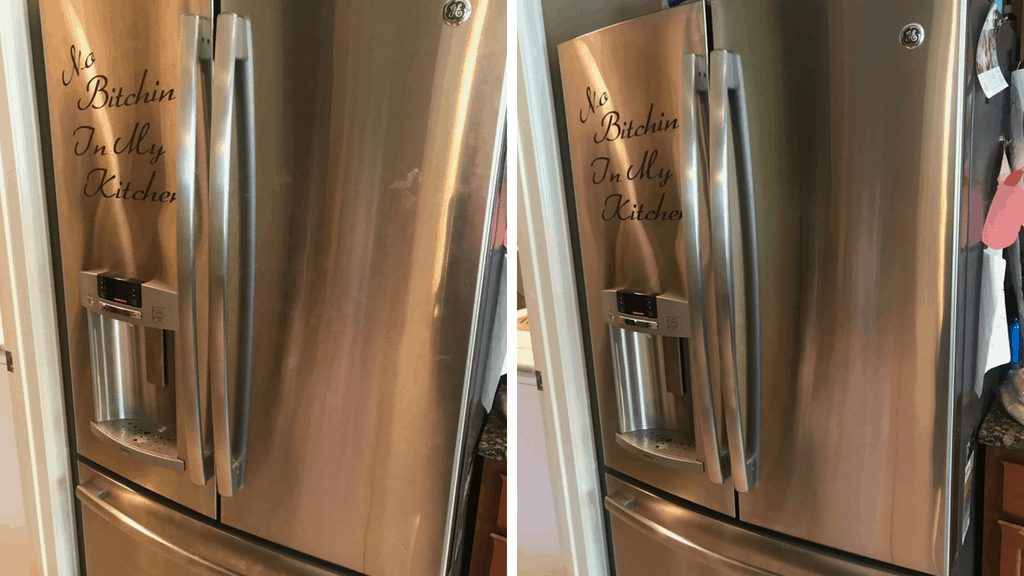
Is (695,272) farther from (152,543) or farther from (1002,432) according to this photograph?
(152,543)

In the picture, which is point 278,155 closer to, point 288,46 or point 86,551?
point 288,46

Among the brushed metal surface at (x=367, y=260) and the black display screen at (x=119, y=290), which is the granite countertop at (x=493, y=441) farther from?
the black display screen at (x=119, y=290)

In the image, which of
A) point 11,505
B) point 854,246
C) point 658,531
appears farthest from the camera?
point 11,505

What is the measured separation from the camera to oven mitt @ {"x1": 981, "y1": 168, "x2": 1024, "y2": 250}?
0.95 m

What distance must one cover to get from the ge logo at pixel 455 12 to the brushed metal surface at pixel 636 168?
36 centimetres

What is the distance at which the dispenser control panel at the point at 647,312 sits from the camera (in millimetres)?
1014

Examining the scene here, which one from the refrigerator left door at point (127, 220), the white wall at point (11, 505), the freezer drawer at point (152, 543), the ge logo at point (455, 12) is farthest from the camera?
the white wall at point (11, 505)

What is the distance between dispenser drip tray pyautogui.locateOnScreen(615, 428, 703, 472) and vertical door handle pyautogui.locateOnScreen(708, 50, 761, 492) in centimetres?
9

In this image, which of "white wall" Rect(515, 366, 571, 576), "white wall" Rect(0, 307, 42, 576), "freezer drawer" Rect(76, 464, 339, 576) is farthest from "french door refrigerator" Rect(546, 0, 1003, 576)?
"white wall" Rect(0, 307, 42, 576)

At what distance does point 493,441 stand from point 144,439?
1.94ft

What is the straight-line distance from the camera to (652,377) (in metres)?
1.14

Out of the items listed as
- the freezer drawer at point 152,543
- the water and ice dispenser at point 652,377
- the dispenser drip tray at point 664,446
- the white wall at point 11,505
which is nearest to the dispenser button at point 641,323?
the water and ice dispenser at point 652,377

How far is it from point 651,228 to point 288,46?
0.62m

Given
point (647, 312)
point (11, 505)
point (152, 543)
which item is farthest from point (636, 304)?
point (11, 505)
